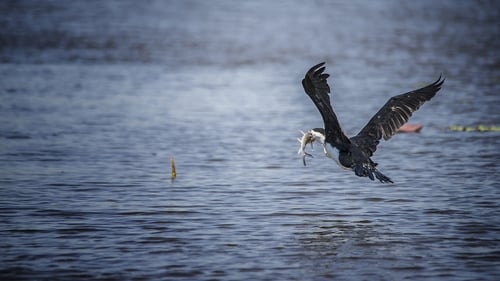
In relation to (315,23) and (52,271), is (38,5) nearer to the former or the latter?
(315,23)

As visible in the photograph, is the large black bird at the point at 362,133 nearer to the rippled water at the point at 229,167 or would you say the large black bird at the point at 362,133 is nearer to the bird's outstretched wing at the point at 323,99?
the bird's outstretched wing at the point at 323,99

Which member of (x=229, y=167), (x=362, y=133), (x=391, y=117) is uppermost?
(x=391, y=117)

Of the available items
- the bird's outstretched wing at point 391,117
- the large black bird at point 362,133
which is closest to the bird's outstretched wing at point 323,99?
the large black bird at point 362,133

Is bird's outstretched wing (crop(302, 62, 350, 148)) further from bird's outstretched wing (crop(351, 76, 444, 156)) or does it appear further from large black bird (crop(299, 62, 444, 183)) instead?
bird's outstretched wing (crop(351, 76, 444, 156))

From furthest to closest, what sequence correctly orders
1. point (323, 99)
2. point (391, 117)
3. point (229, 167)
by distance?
1. point (229, 167)
2. point (391, 117)
3. point (323, 99)

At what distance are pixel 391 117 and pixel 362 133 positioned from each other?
1.59ft

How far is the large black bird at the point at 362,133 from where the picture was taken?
11.3 metres

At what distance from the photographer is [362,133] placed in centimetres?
1245

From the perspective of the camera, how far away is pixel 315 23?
42.3 m

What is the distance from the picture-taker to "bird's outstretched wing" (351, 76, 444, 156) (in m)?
12.4

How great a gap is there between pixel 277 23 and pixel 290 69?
15.0m

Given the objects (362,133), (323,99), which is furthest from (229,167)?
(323,99)

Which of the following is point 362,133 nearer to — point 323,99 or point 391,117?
point 391,117

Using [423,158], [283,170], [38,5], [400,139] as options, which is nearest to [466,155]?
[423,158]
